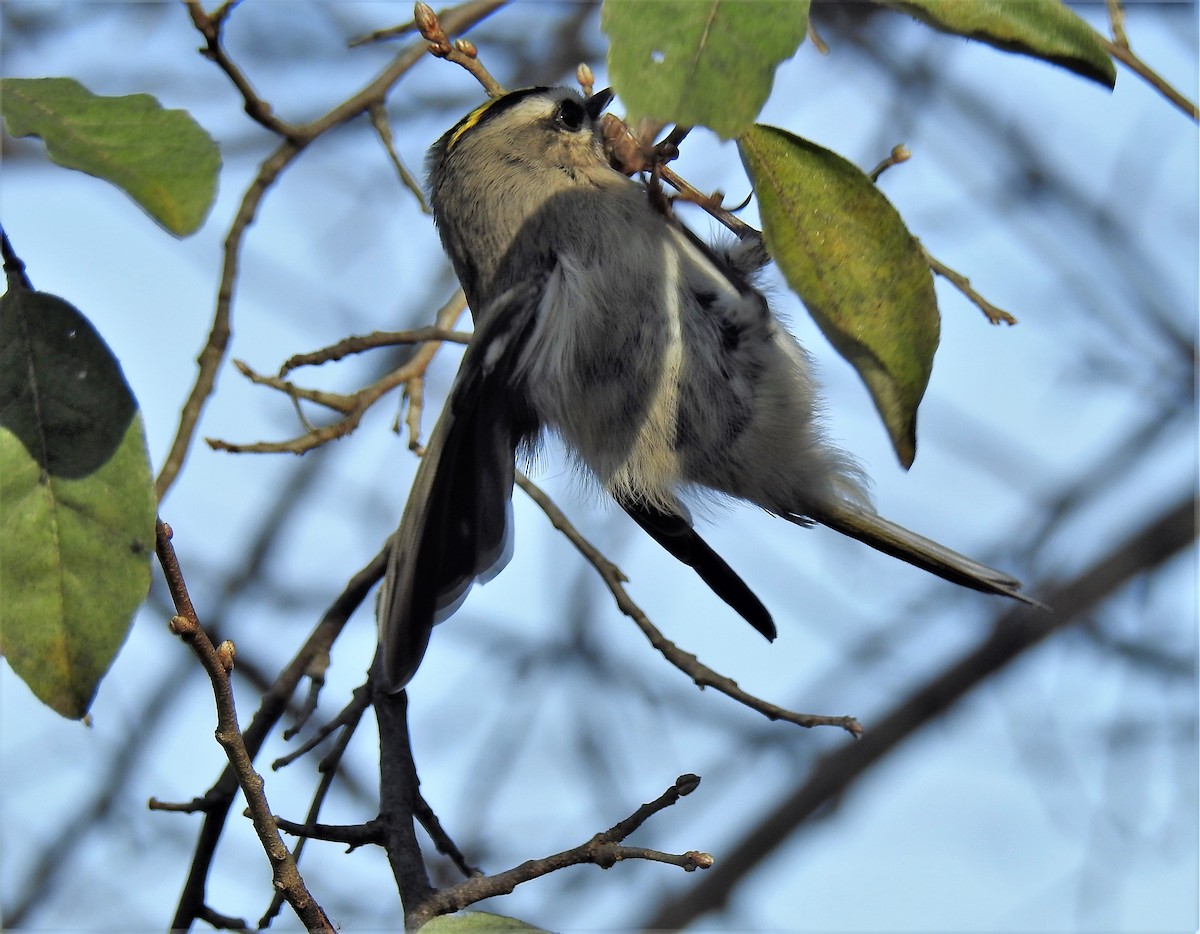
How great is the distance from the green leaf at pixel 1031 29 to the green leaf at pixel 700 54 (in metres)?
0.16

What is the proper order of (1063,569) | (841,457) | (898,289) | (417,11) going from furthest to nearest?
(1063,569)
(841,457)
(417,11)
(898,289)

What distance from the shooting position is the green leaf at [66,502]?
3.23 feet

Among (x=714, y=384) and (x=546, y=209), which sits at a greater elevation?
(x=546, y=209)

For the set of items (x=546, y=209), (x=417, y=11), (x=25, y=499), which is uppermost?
(x=546, y=209)

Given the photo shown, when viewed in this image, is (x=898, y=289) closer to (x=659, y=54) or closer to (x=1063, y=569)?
(x=659, y=54)

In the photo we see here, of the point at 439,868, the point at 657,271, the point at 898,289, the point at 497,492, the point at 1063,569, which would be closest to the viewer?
the point at 898,289

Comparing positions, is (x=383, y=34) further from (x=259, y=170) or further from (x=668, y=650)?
(x=668, y=650)

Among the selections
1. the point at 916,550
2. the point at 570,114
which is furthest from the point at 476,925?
the point at 570,114

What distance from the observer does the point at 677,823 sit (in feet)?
10.5

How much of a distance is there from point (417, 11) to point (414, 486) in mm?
555

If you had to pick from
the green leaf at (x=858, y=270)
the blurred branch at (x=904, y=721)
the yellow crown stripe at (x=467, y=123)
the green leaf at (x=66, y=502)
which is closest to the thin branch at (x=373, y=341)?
the yellow crown stripe at (x=467, y=123)

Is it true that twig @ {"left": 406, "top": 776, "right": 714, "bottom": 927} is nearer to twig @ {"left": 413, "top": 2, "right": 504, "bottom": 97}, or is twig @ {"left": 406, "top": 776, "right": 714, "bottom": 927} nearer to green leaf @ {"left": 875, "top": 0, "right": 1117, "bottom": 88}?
green leaf @ {"left": 875, "top": 0, "right": 1117, "bottom": 88}

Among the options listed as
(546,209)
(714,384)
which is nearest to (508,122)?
(546,209)

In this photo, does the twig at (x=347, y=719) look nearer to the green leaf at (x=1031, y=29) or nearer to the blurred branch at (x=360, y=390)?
the blurred branch at (x=360, y=390)
